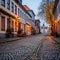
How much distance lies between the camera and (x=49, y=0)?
6062 centimetres

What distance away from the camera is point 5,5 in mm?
31016

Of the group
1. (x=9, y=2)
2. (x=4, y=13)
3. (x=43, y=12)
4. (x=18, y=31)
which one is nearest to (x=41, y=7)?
(x=43, y=12)

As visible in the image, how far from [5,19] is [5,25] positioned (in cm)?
92

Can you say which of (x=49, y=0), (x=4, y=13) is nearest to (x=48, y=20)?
(x=49, y=0)

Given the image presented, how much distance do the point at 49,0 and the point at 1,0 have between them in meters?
33.2

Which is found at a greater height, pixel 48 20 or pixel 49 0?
pixel 49 0

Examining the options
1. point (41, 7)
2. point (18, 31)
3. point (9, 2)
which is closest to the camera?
point (9, 2)

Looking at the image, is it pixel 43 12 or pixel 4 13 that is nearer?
pixel 4 13

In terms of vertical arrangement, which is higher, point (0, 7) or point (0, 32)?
point (0, 7)

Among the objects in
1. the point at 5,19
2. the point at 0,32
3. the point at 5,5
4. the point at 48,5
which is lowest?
the point at 0,32

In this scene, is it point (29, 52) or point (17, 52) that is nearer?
point (29, 52)

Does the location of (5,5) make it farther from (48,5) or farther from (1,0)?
(48,5)

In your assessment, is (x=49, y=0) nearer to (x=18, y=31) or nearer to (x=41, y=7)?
(x=41, y=7)

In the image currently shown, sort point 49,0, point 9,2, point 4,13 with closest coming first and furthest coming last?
point 4,13 → point 9,2 → point 49,0
